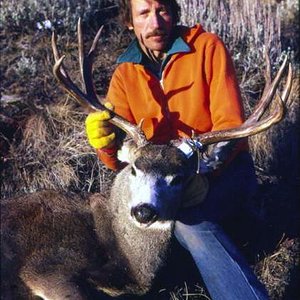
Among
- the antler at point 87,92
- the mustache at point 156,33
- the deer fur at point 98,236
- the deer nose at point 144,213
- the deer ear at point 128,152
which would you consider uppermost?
the mustache at point 156,33

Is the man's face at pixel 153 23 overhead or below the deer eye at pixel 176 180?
overhead

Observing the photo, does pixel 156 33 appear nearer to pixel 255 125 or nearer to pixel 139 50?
pixel 139 50

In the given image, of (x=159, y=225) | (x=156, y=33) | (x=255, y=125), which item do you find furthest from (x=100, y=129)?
(x=255, y=125)

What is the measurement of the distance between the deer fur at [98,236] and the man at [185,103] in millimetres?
204

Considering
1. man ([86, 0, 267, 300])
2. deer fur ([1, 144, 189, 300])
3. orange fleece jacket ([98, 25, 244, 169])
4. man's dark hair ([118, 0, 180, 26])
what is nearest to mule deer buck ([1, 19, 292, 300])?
deer fur ([1, 144, 189, 300])

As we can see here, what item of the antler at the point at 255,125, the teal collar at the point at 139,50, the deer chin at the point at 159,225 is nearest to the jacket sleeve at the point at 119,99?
the teal collar at the point at 139,50

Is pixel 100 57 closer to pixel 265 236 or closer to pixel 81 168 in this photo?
pixel 81 168

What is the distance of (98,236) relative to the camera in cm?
489

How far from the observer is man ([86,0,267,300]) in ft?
16.0

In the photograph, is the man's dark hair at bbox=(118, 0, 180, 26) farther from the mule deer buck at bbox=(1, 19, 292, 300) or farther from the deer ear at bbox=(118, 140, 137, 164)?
the deer ear at bbox=(118, 140, 137, 164)

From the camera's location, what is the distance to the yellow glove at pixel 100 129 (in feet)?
16.0

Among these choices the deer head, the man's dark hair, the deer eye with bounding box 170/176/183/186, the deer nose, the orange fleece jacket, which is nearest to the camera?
the deer nose

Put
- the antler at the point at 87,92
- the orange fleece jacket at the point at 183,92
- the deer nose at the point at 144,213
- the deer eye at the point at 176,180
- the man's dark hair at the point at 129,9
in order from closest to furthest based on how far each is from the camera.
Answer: the deer nose at the point at 144,213, the deer eye at the point at 176,180, the antler at the point at 87,92, the orange fleece jacket at the point at 183,92, the man's dark hair at the point at 129,9

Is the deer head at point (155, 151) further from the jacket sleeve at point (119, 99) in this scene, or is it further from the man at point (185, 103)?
the jacket sleeve at point (119, 99)
